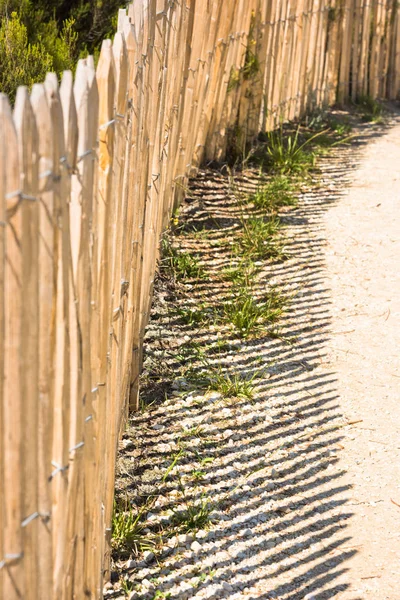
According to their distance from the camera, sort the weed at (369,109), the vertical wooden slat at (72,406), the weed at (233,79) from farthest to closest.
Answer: the weed at (369,109) < the weed at (233,79) < the vertical wooden slat at (72,406)

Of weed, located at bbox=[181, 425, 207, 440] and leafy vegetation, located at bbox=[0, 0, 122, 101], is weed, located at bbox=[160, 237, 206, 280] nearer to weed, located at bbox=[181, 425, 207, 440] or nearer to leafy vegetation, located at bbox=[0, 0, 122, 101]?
leafy vegetation, located at bbox=[0, 0, 122, 101]

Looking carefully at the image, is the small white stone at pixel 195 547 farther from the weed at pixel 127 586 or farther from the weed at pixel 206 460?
the weed at pixel 206 460

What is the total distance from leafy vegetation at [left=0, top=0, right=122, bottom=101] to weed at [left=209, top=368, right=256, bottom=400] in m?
1.60

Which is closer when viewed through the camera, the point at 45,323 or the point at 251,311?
the point at 45,323

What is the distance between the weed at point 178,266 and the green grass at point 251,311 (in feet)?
0.88

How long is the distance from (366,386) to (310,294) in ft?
2.81

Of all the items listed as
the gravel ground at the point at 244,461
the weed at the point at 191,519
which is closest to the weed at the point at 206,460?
the gravel ground at the point at 244,461

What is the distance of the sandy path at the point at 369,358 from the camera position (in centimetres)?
301

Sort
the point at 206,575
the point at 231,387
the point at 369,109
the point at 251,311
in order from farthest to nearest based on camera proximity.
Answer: the point at 369,109, the point at 251,311, the point at 231,387, the point at 206,575

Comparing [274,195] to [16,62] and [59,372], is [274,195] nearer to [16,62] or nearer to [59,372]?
[16,62]

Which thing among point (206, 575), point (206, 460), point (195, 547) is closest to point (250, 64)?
point (206, 460)

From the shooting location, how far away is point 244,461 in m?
3.35

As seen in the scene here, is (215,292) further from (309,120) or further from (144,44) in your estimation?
(309,120)

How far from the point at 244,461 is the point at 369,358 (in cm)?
109
